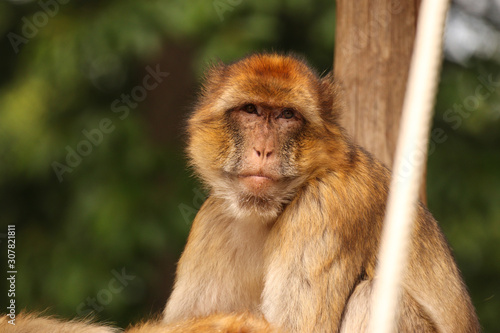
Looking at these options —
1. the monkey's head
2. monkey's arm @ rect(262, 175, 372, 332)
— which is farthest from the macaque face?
monkey's arm @ rect(262, 175, 372, 332)

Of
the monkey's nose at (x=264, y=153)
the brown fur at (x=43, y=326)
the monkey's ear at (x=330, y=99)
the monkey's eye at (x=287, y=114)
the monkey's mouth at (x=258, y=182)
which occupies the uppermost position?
the monkey's ear at (x=330, y=99)

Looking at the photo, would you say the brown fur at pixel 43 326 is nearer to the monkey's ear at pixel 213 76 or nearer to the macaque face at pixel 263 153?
the macaque face at pixel 263 153

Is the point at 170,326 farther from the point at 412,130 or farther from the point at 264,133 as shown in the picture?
the point at 412,130

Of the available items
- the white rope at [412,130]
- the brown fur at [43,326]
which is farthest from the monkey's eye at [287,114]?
the white rope at [412,130]

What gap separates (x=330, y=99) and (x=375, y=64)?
2.73 ft

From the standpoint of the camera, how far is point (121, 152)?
7.35m

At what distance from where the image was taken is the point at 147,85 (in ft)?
26.7

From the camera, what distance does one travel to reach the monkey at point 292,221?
3.94 m

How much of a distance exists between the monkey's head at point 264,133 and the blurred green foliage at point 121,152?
6.38 feet

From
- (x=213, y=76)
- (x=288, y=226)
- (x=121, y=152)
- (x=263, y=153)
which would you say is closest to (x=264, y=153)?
(x=263, y=153)

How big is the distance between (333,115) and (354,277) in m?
1.11

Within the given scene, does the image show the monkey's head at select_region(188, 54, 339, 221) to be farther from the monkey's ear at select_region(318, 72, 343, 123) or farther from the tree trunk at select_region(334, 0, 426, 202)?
the tree trunk at select_region(334, 0, 426, 202)

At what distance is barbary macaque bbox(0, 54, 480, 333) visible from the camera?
3.91 metres

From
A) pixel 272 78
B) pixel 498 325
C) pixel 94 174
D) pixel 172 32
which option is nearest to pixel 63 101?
pixel 94 174
